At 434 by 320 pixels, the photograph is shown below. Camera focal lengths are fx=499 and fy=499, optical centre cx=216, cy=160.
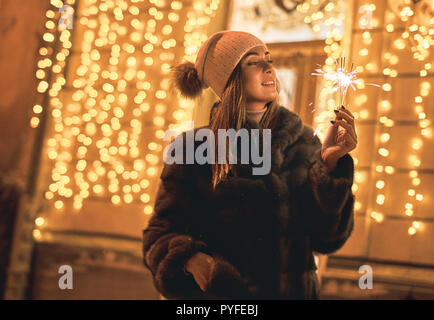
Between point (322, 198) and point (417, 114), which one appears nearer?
point (322, 198)

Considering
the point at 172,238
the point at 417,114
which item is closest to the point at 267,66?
the point at 172,238

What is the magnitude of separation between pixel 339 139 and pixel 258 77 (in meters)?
0.38

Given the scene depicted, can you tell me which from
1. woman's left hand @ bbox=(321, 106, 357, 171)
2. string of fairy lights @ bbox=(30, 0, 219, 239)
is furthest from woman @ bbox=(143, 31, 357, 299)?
string of fairy lights @ bbox=(30, 0, 219, 239)

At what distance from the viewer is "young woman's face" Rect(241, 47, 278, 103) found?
1633 mm

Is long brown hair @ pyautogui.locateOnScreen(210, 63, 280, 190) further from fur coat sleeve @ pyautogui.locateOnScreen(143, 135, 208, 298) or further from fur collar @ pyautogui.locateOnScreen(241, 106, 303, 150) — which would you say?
fur coat sleeve @ pyautogui.locateOnScreen(143, 135, 208, 298)

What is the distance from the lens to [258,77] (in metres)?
1.65

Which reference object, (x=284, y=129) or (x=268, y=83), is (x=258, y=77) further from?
(x=284, y=129)

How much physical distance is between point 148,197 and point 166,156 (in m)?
1.69

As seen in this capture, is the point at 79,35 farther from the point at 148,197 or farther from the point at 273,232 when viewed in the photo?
the point at 273,232

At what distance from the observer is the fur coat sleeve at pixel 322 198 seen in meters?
1.46

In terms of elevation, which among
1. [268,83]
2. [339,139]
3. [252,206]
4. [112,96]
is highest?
[112,96]

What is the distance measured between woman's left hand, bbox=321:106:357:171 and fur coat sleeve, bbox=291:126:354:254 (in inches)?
1.1

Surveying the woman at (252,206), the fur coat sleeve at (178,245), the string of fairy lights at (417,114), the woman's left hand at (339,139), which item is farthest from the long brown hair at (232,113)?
the string of fairy lights at (417,114)

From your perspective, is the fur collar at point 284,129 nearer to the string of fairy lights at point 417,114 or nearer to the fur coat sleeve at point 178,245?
the fur coat sleeve at point 178,245
